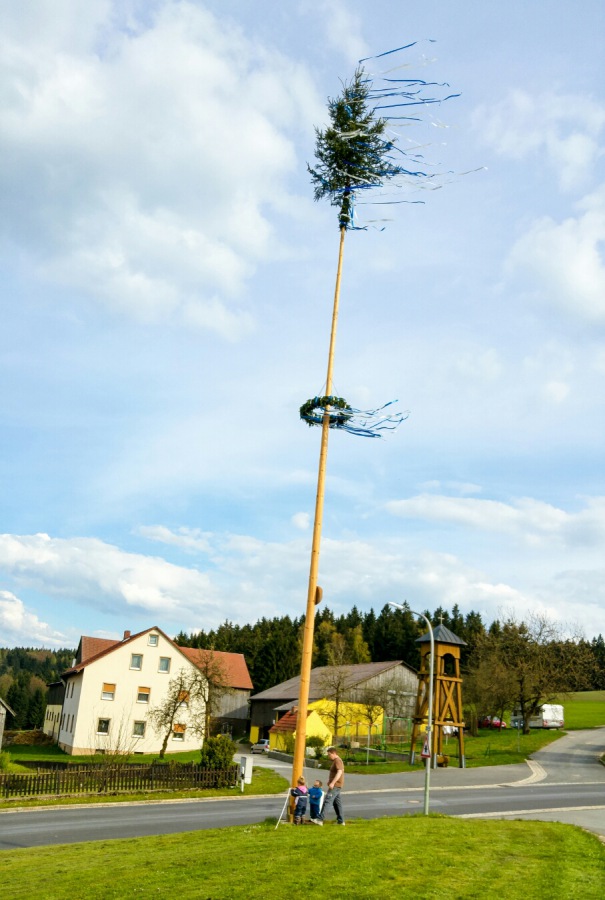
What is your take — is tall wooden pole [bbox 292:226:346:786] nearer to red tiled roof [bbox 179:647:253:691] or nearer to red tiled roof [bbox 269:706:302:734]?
red tiled roof [bbox 269:706:302:734]

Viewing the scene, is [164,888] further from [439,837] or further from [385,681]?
[385,681]

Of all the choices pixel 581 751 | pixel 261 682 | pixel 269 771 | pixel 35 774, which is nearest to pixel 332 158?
pixel 35 774

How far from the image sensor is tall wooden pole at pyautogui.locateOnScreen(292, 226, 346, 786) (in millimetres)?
15609

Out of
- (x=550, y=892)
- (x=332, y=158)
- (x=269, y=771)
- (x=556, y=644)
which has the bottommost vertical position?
(x=269, y=771)

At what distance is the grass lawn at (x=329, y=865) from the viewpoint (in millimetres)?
9945

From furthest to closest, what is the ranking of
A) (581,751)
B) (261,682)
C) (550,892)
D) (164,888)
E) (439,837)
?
1. (261,682)
2. (581,751)
3. (439,837)
4. (164,888)
5. (550,892)

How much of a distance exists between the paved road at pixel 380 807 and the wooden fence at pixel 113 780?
7.99 ft

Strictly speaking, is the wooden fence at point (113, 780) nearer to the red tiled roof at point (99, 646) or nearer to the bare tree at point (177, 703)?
the bare tree at point (177, 703)

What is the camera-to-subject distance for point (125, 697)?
187 feet

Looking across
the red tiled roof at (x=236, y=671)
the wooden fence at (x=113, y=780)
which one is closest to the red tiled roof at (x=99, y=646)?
the red tiled roof at (x=236, y=671)

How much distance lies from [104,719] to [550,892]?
50.5 m

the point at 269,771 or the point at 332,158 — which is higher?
the point at 332,158

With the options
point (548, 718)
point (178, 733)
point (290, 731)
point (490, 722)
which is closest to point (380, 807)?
point (290, 731)

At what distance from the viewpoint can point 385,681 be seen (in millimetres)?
58375
